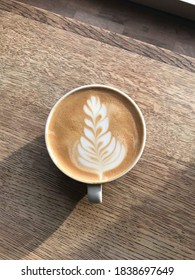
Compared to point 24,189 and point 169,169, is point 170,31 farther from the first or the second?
point 24,189

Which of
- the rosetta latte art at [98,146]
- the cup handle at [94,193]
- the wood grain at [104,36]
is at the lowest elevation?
the cup handle at [94,193]

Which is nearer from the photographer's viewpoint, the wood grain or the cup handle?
the cup handle

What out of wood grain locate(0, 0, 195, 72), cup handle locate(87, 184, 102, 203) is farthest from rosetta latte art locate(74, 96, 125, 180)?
wood grain locate(0, 0, 195, 72)

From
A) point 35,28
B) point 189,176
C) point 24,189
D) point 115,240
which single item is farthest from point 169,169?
point 35,28

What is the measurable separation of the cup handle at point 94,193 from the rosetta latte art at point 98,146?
0.06 feet

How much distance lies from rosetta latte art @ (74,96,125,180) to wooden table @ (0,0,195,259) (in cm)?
5

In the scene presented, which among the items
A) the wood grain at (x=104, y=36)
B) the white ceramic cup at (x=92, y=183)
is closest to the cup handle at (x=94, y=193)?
the white ceramic cup at (x=92, y=183)

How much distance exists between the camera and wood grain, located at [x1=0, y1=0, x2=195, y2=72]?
0.70 m

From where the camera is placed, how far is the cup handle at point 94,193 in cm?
57

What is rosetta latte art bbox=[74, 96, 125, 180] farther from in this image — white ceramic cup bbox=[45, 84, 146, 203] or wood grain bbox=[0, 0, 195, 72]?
wood grain bbox=[0, 0, 195, 72]

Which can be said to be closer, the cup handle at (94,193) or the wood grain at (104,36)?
the cup handle at (94,193)

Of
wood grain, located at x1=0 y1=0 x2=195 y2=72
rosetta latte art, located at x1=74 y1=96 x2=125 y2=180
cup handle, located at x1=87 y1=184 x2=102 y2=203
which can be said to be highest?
wood grain, located at x1=0 y1=0 x2=195 y2=72

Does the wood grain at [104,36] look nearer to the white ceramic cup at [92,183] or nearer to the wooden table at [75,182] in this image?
the wooden table at [75,182]

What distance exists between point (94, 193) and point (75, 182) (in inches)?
2.5
